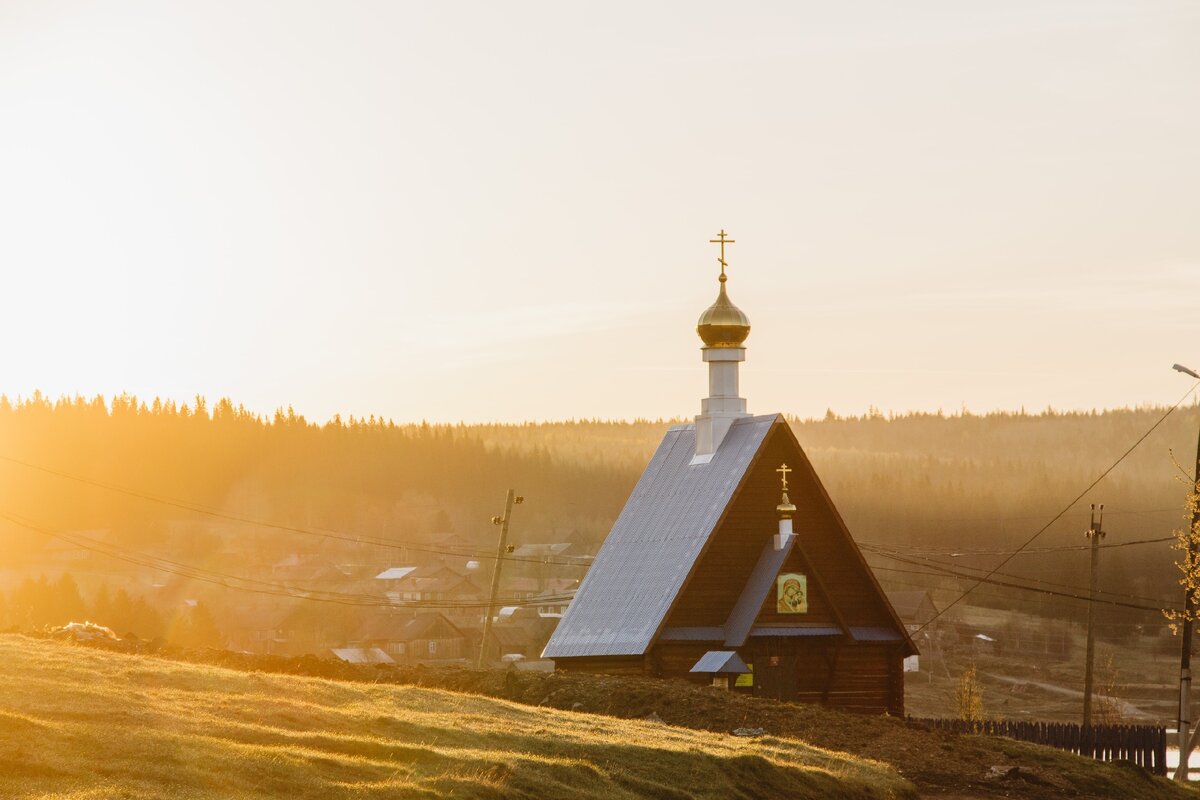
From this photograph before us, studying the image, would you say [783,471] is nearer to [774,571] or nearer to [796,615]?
[774,571]

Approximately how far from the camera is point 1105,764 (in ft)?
115

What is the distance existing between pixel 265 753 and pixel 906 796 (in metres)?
11.1

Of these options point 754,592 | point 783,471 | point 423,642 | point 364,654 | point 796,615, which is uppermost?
point 783,471

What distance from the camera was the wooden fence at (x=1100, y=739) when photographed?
42.7 meters

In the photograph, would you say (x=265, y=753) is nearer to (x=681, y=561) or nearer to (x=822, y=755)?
(x=822, y=755)

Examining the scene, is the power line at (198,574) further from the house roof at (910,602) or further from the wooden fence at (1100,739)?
the wooden fence at (1100,739)

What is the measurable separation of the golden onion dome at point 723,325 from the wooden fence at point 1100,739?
1156 centimetres

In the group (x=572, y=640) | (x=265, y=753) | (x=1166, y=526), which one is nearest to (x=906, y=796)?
(x=265, y=753)

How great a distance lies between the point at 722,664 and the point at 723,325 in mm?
10353

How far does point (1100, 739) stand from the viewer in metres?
42.9

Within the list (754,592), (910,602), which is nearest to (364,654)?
(910,602)

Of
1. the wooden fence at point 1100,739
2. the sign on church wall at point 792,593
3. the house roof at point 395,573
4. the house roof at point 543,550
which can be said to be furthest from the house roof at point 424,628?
the wooden fence at point 1100,739

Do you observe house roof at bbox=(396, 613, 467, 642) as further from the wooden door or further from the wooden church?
the wooden door

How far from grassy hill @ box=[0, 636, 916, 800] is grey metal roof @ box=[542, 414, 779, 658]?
12.1 metres
